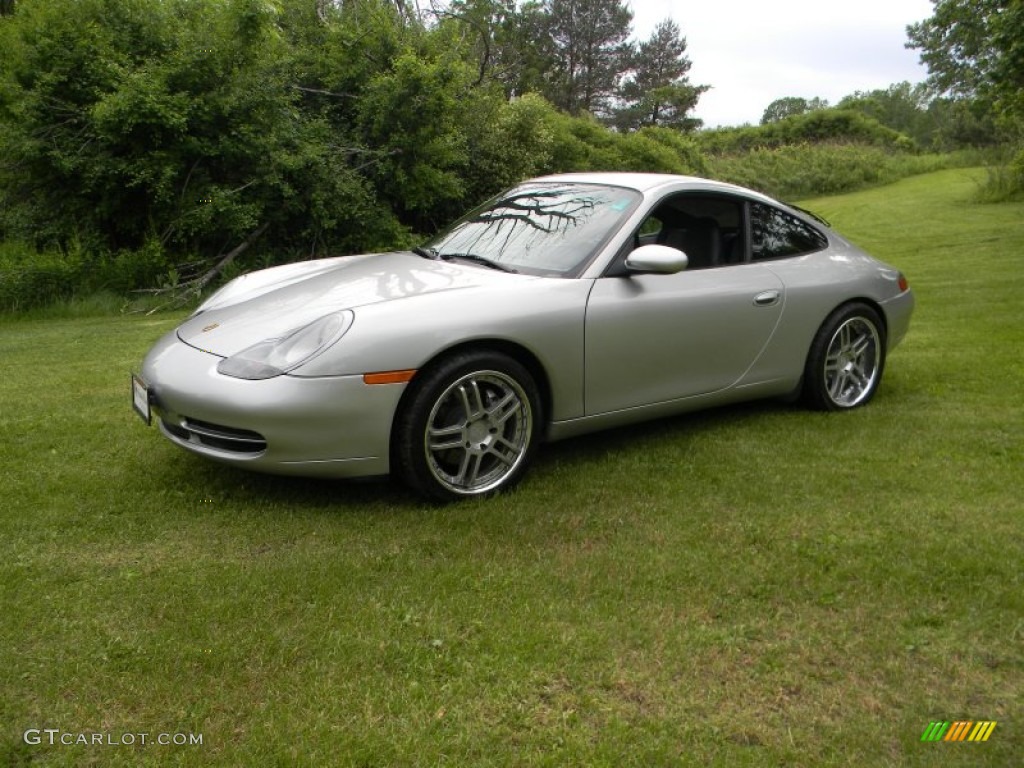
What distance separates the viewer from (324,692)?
2.34 metres

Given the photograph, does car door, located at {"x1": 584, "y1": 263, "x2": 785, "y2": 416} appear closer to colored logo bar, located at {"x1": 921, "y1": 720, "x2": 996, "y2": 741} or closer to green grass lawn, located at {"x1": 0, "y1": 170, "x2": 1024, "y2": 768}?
green grass lawn, located at {"x1": 0, "y1": 170, "x2": 1024, "y2": 768}

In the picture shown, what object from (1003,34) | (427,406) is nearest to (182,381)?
(427,406)

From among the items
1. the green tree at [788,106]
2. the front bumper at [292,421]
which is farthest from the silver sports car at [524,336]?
the green tree at [788,106]

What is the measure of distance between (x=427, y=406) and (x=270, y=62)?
9.33m

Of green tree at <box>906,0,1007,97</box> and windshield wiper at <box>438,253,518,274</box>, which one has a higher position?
green tree at <box>906,0,1007,97</box>

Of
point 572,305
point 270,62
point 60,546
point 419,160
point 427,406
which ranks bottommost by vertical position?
point 60,546

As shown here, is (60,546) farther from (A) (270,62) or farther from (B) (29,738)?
(A) (270,62)

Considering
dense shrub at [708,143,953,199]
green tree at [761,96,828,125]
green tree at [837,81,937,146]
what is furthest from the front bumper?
green tree at [761,96,828,125]

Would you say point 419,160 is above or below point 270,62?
below

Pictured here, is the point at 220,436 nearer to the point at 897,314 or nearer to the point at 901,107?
the point at 897,314

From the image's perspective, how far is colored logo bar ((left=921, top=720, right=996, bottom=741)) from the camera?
221 cm

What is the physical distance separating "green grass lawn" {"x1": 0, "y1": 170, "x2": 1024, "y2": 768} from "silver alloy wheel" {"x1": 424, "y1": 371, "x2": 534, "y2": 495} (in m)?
0.14

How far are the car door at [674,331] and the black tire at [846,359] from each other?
457 mm

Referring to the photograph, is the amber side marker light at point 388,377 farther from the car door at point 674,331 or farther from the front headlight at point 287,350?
the car door at point 674,331
